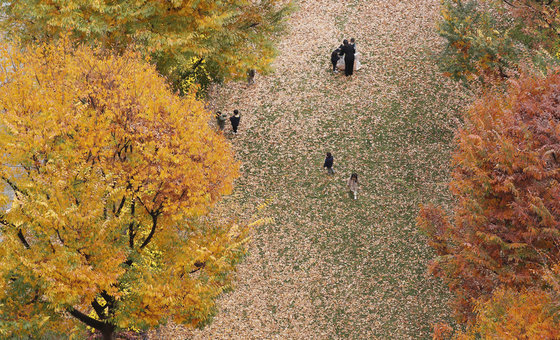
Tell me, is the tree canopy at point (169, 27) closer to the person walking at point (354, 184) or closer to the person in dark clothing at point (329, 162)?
the person in dark clothing at point (329, 162)

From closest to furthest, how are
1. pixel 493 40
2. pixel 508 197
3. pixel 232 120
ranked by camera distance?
pixel 508 197 → pixel 493 40 → pixel 232 120

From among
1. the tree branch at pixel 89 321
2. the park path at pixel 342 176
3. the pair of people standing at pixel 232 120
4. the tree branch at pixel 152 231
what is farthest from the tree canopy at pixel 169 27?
the tree branch at pixel 89 321

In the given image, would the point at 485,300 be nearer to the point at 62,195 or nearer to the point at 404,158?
the point at 404,158

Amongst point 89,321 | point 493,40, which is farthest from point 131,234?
point 493,40

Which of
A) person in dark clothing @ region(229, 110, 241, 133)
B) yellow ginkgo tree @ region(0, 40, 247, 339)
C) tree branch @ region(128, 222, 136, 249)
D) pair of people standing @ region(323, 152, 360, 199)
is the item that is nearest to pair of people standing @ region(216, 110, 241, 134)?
person in dark clothing @ region(229, 110, 241, 133)

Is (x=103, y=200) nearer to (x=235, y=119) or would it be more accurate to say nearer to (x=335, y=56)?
(x=235, y=119)
